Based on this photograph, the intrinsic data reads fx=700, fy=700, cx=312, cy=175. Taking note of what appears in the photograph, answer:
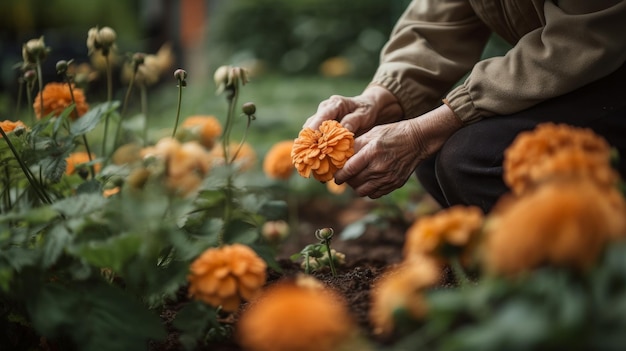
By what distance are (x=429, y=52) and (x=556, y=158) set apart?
986mm

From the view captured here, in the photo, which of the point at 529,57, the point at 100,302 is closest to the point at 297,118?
the point at 529,57

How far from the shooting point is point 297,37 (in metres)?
6.82

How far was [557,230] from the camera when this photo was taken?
2.48 feet

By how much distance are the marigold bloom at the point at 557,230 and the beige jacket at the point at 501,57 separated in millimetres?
643

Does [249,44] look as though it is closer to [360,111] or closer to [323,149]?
[360,111]

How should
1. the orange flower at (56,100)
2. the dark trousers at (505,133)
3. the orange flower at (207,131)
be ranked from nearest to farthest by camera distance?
the dark trousers at (505,133) < the orange flower at (56,100) < the orange flower at (207,131)

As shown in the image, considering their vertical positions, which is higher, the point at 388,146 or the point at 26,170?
the point at 26,170

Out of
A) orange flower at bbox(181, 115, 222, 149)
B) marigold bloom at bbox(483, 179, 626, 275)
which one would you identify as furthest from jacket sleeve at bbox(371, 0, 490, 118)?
marigold bloom at bbox(483, 179, 626, 275)

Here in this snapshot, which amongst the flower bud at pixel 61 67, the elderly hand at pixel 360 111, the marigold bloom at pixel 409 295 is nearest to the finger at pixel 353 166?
the elderly hand at pixel 360 111

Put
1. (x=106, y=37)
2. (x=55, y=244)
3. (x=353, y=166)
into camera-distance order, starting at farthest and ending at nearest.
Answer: (x=106, y=37) → (x=353, y=166) → (x=55, y=244)

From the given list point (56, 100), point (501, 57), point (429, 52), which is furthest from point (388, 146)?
point (56, 100)

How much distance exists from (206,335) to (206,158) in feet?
1.33

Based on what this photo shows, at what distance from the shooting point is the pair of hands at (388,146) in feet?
4.84

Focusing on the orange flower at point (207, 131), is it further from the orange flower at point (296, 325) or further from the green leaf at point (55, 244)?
the orange flower at point (296, 325)
